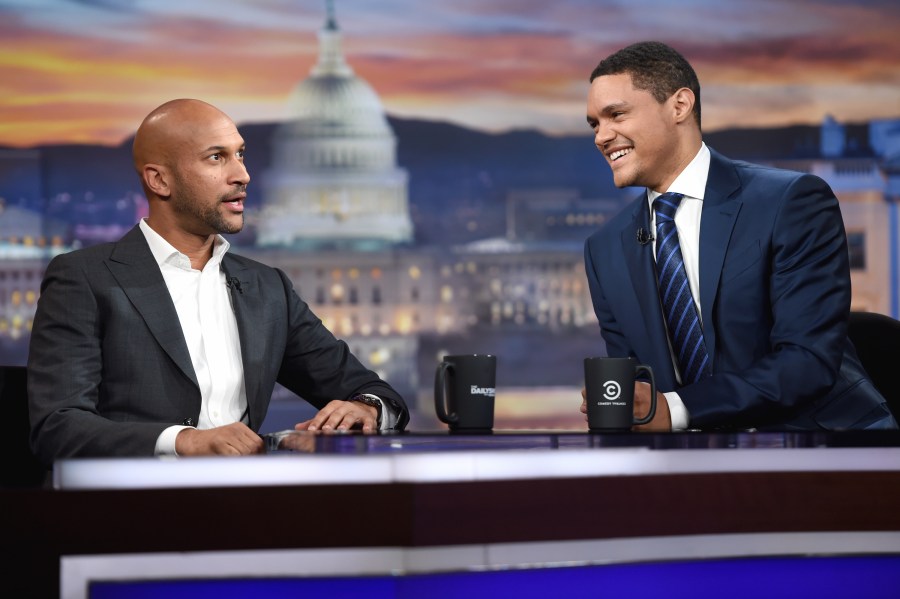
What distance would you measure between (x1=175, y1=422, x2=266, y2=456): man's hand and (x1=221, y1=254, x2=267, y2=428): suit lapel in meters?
0.41

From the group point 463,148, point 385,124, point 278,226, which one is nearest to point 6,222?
point 278,226

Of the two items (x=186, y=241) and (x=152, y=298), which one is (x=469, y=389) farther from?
(x=186, y=241)

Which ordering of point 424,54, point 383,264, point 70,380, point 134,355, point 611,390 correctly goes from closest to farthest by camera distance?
point 611,390, point 70,380, point 134,355, point 424,54, point 383,264

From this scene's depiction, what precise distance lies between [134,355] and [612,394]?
874mm

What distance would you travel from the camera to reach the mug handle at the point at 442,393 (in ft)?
4.94

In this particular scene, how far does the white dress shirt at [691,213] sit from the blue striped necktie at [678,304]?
0.02 meters

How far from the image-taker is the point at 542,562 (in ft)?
3.62

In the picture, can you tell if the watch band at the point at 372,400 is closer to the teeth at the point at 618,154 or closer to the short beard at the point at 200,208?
the short beard at the point at 200,208

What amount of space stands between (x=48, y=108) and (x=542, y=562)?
18.6ft

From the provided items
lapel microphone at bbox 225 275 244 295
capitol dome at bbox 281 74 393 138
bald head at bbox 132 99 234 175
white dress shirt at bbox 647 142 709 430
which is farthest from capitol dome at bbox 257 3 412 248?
white dress shirt at bbox 647 142 709 430

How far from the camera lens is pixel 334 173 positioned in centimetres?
659

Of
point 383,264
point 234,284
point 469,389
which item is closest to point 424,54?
point 383,264

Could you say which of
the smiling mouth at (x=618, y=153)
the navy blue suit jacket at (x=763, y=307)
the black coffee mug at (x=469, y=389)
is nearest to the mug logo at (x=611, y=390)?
the black coffee mug at (x=469, y=389)

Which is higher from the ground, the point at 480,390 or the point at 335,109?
the point at 335,109
